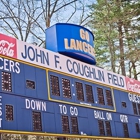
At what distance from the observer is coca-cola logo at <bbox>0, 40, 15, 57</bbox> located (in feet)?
29.6

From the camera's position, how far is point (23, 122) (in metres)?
8.89

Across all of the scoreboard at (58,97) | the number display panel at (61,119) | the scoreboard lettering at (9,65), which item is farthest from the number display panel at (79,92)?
the scoreboard lettering at (9,65)

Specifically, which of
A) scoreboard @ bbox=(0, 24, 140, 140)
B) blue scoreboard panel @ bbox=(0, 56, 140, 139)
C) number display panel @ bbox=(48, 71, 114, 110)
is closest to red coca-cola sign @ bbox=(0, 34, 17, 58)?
scoreboard @ bbox=(0, 24, 140, 140)

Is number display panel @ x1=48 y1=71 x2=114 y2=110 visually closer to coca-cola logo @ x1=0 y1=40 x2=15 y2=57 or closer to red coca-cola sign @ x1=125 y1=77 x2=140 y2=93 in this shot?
coca-cola logo @ x1=0 y1=40 x2=15 y2=57

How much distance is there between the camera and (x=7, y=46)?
9.25 metres

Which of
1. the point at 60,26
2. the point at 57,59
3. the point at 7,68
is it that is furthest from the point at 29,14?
the point at 7,68

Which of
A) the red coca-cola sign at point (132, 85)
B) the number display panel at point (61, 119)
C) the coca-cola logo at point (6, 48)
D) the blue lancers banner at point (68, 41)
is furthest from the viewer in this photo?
the red coca-cola sign at point (132, 85)

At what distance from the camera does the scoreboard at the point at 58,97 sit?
890cm

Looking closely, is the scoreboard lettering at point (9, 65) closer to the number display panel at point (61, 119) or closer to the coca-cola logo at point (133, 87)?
the number display panel at point (61, 119)

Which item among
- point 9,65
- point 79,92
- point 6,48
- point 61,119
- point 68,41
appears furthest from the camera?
point 68,41

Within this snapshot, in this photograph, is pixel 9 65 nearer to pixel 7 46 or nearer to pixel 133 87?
pixel 7 46

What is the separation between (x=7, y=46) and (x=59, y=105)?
263 centimetres

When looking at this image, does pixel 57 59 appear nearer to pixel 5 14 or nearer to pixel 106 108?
pixel 106 108

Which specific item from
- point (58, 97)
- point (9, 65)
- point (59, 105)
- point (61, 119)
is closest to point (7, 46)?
point (9, 65)
